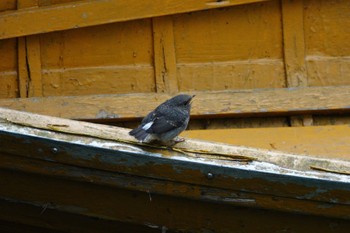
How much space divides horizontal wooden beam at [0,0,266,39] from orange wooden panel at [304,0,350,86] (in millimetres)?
640

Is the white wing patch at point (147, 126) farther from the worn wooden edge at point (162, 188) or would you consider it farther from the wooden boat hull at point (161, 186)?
the worn wooden edge at point (162, 188)

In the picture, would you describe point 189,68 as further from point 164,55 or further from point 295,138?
point 295,138

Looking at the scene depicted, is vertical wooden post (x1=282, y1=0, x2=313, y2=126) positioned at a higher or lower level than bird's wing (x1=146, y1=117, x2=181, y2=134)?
higher

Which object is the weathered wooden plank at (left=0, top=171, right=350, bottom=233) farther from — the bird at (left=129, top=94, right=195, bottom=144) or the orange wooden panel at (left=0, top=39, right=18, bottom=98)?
the orange wooden panel at (left=0, top=39, right=18, bottom=98)

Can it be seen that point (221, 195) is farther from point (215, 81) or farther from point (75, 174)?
point (215, 81)

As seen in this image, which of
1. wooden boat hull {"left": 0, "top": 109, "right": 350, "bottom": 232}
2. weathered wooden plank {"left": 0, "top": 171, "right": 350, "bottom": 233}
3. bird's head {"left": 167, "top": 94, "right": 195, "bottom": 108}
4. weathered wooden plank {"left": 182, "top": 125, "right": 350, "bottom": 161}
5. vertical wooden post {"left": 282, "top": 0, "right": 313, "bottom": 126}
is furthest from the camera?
vertical wooden post {"left": 282, "top": 0, "right": 313, "bottom": 126}

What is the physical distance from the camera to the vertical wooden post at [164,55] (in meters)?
5.29

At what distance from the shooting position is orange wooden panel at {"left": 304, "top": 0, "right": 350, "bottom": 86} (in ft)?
17.2

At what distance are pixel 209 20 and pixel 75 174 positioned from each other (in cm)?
174

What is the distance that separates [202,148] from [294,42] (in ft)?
4.92

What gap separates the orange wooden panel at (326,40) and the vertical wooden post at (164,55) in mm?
815

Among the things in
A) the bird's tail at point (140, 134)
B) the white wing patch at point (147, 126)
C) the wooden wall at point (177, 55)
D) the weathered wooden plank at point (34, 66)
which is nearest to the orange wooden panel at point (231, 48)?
the wooden wall at point (177, 55)

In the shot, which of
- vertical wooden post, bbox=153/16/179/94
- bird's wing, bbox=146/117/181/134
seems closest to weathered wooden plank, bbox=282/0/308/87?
vertical wooden post, bbox=153/16/179/94

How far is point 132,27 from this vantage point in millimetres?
5355
